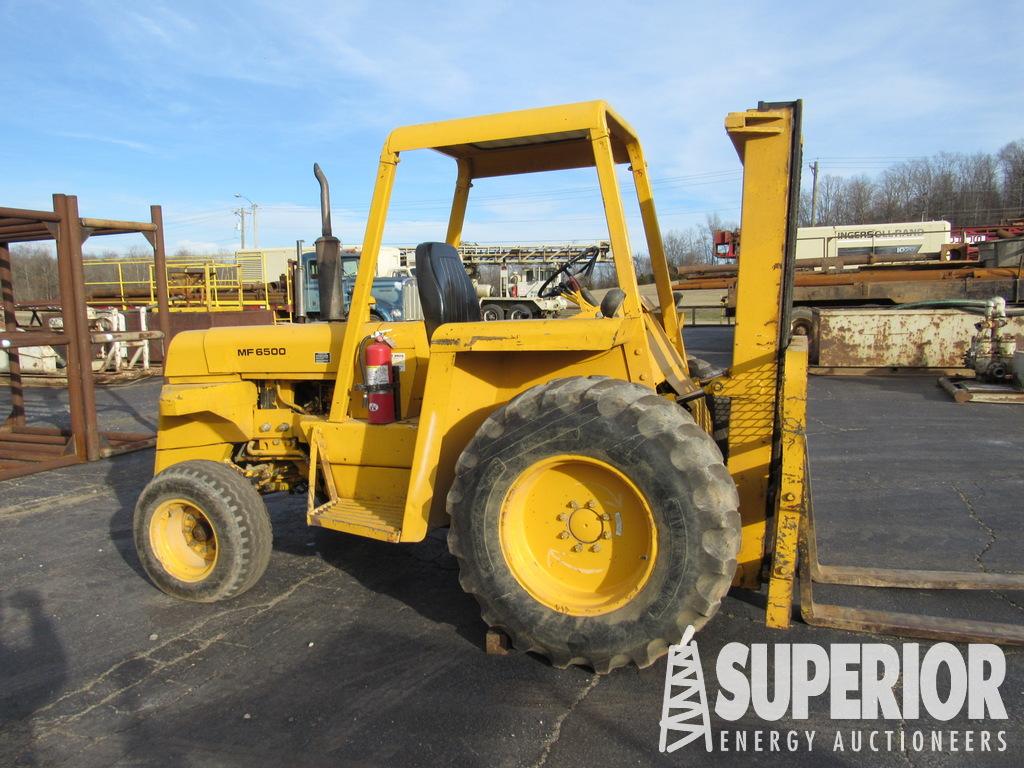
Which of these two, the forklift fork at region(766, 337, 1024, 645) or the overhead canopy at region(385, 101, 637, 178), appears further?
the overhead canopy at region(385, 101, 637, 178)

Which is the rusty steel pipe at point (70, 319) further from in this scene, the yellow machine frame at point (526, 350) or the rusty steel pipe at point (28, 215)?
the yellow machine frame at point (526, 350)

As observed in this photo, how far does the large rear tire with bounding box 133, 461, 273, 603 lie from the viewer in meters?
3.93

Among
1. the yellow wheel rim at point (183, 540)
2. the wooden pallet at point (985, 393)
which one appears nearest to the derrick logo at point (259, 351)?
the yellow wheel rim at point (183, 540)

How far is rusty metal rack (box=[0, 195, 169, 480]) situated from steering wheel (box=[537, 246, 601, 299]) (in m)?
5.33

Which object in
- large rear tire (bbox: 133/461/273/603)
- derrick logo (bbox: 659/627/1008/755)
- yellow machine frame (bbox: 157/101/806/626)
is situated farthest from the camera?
large rear tire (bbox: 133/461/273/603)

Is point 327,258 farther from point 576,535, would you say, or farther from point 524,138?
point 576,535

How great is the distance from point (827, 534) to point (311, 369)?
373 cm

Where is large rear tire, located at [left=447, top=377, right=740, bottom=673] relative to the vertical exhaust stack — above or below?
below

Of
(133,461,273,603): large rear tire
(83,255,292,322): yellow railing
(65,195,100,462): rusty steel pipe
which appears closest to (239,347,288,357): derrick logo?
(133,461,273,603): large rear tire

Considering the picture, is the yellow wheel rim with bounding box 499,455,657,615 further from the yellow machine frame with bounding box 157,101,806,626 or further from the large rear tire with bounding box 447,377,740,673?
the yellow machine frame with bounding box 157,101,806,626

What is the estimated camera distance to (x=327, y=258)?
409 cm

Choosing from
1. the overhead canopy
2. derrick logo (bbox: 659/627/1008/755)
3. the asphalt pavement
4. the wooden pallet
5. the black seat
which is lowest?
the asphalt pavement

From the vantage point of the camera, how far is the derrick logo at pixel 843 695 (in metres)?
2.68

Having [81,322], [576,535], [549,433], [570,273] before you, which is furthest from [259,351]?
[81,322]
